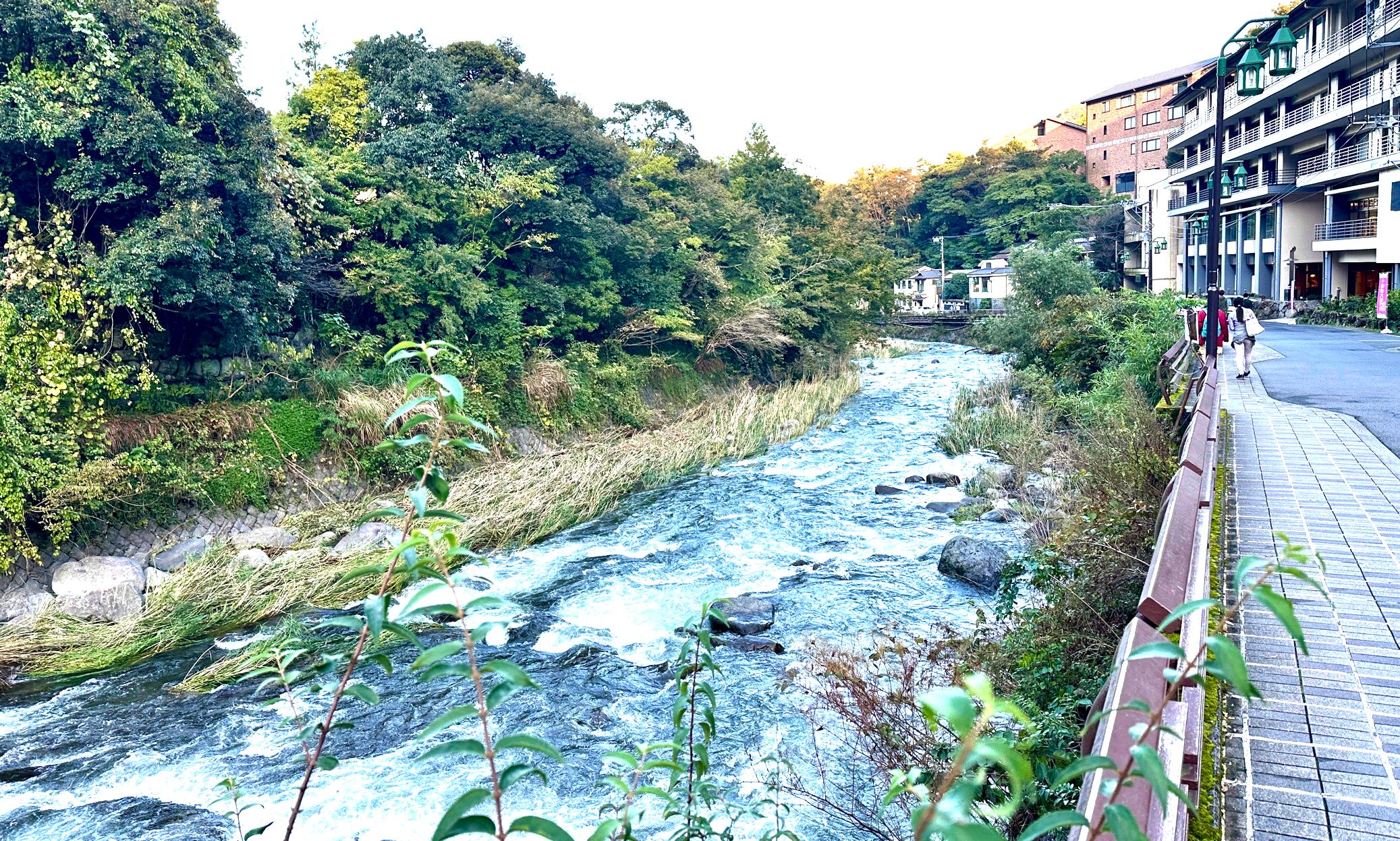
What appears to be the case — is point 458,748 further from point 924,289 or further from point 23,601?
point 924,289

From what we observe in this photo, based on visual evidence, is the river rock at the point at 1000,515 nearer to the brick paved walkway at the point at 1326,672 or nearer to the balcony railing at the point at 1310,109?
the brick paved walkway at the point at 1326,672

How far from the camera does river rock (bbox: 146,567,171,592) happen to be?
1279 cm

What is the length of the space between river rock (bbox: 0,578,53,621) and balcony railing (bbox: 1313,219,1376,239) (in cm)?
4233

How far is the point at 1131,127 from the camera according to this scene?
73062mm

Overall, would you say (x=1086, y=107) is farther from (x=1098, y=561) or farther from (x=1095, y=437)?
(x=1098, y=561)

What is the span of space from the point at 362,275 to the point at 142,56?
6480mm

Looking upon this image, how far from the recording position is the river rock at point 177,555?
45.2ft

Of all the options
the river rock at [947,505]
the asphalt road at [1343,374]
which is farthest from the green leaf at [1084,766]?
the river rock at [947,505]

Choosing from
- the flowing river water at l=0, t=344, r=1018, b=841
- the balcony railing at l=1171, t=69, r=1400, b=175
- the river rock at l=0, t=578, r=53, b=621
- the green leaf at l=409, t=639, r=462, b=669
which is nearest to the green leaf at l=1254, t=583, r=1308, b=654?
the green leaf at l=409, t=639, r=462, b=669

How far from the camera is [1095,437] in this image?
43.1 ft

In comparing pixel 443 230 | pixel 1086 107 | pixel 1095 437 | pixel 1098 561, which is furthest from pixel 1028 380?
pixel 1086 107

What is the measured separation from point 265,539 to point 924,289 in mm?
64576

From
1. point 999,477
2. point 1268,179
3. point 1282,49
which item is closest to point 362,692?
point 1282,49

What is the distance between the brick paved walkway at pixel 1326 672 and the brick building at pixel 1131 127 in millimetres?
68371
